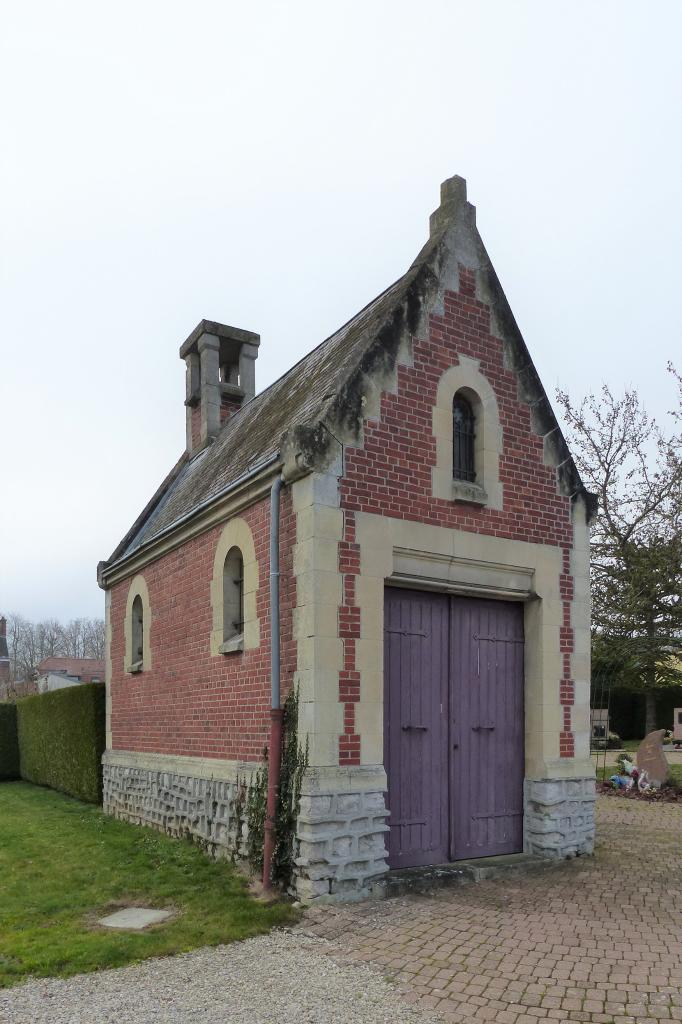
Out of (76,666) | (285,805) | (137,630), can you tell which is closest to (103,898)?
(285,805)

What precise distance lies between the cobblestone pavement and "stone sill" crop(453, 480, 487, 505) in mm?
3697

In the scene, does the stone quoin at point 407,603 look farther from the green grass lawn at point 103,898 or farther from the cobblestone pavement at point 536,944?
the cobblestone pavement at point 536,944

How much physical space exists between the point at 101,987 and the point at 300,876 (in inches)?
85.9

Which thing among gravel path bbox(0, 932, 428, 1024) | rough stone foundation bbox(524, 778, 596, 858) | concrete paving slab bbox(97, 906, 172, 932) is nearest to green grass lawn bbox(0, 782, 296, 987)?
concrete paving slab bbox(97, 906, 172, 932)

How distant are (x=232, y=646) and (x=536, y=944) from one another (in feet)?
13.9

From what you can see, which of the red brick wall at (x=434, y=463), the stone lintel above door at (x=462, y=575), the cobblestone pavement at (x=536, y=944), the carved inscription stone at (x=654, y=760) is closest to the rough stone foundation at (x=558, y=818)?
the cobblestone pavement at (x=536, y=944)

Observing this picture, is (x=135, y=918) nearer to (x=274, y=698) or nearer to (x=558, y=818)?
(x=274, y=698)

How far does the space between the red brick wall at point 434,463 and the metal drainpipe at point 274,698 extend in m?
0.63

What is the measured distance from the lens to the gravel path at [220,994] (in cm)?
501

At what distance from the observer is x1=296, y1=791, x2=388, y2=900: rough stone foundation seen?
283 inches

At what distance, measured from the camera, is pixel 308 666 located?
24.7 ft

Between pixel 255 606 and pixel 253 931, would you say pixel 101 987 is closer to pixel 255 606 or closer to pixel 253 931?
pixel 253 931

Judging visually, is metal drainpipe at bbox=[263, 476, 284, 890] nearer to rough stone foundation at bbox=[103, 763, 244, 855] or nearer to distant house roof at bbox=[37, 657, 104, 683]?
rough stone foundation at bbox=[103, 763, 244, 855]

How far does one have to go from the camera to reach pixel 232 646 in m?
9.10
